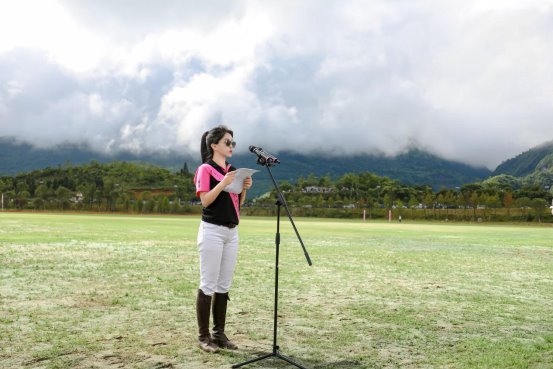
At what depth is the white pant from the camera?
600cm

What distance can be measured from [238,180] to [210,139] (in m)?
0.57

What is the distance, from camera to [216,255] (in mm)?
6027

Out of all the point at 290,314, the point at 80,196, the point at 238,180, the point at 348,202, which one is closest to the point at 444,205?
the point at 348,202

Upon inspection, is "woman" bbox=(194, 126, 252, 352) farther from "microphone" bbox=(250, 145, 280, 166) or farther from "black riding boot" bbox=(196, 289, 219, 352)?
"microphone" bbox=(250, 145, 280, 166)

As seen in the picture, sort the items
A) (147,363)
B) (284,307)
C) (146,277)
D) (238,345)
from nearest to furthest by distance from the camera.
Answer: (147,363)
(238,345)
(284,307)
(146,277)

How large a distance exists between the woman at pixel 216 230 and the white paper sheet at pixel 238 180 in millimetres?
89

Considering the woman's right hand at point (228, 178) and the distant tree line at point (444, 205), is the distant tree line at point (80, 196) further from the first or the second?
the woman's right hand at point (228, 178)

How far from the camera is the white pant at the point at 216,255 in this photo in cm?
600

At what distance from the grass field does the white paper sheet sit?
1711 mm

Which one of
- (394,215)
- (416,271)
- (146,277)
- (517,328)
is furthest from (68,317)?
(394,215)

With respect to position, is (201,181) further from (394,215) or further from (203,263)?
(394,215)

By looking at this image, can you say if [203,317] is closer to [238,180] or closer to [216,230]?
[216,230]

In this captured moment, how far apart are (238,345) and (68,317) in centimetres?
268

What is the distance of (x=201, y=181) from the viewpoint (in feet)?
19.5
